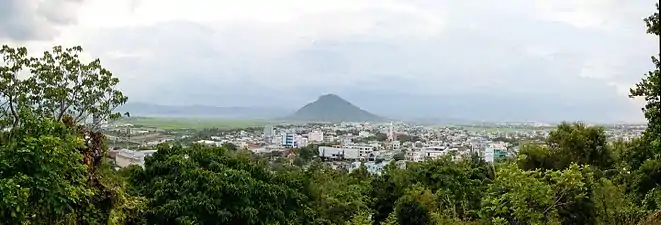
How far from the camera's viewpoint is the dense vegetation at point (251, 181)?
618 cm

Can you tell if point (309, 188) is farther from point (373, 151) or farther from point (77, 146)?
point (373, 151)

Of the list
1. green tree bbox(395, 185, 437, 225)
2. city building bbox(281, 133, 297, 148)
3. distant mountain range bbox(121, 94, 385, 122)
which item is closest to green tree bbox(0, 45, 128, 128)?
green tree bbox(395, 185, 437, 225)

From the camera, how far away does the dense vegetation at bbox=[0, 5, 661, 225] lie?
6184mm

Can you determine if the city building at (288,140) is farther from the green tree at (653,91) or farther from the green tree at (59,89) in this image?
the green tree at (653,91)

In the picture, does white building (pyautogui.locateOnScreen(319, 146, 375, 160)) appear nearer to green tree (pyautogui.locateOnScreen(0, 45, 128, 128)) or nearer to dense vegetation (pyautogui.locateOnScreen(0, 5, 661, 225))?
dense vegetation (pyautogui.locateOnScreen(0, 5, 661, 225))

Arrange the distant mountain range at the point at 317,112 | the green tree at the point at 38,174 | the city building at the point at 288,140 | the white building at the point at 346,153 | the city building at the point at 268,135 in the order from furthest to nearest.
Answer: the distant mountain range at the point at 317,112 → the city building at the point at 268,135 → the city building at the point at 288,140 → the white building at the point at 346,153 → the green tree at the point at 38,174

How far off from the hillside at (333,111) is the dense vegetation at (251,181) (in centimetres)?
10261

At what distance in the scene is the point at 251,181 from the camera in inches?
475

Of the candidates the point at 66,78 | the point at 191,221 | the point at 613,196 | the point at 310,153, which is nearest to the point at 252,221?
the point at 191,221

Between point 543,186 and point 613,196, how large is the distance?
2.38m

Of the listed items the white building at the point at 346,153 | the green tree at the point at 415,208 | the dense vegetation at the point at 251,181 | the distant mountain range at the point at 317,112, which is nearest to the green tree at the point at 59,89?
the dense vegetation at the point at 251,181

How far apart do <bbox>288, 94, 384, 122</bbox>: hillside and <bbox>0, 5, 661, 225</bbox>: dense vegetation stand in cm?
10261

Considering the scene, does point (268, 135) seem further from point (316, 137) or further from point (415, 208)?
point (415, 208)

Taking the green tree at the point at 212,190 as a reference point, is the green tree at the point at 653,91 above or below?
above
